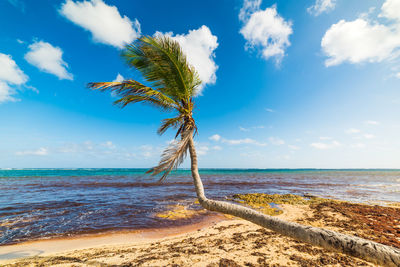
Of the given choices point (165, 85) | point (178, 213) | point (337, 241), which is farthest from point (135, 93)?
point (178, 213)

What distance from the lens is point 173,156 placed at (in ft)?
14.6

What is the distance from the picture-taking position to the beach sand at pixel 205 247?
4590mm

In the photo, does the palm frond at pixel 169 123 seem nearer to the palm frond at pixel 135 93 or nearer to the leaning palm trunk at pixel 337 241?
the palm frond at pixel 135 93

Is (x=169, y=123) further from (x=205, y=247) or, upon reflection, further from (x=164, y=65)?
(x=205, y=247)

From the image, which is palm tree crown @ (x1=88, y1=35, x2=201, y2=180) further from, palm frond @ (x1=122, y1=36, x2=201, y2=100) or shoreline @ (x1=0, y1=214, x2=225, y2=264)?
shoreline @ (x1=0, y1=214, x2=225, y2=264)

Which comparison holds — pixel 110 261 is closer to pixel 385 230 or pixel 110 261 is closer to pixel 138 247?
pixel 138 247

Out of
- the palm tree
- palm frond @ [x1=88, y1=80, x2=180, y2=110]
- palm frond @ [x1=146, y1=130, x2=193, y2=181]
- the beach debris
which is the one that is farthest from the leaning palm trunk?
the beach debris

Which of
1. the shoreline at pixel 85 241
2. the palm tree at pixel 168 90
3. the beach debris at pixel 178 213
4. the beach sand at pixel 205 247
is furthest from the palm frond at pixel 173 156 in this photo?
the beach debris at pixel 178 213

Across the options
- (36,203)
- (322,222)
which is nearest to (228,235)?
(322,222)

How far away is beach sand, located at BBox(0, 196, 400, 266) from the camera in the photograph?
4590 mm

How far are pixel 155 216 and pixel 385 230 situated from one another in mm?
10169

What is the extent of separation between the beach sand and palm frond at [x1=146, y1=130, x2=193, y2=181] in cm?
254

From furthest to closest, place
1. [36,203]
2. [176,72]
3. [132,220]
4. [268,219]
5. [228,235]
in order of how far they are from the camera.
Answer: [36,203]
[132,220]
[228,235]
[176,72]
[268,219]

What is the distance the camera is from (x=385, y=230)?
261 inches
